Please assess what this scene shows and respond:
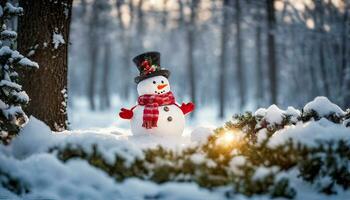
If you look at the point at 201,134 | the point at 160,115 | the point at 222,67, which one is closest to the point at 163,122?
the point at 160,115

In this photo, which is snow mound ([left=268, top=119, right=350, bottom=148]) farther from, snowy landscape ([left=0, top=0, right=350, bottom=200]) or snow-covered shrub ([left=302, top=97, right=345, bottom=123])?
snow-covered shrub ([left=302, top=97, right=345, bottom=123])

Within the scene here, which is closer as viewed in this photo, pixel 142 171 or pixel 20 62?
pixel 142 171

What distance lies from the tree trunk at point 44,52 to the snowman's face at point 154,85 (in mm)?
1241

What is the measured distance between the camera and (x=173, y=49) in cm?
4403

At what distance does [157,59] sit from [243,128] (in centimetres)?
163

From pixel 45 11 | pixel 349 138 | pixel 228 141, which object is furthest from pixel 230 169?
pixel 45 11

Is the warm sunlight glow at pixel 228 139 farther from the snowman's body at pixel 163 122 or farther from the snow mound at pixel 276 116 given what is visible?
the snowman's body at pixel 163 122

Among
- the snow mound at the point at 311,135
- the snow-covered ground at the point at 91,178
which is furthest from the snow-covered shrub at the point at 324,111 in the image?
the snow-covered ground at the point at 91,178

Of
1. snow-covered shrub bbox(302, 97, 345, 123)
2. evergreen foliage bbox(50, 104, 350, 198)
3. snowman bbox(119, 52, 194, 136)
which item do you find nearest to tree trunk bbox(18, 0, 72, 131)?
snowman bbox(119, 52, 194, 136)

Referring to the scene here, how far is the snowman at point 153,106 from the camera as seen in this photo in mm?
6004

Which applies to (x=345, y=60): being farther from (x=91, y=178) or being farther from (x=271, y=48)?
(x=91, y=178)

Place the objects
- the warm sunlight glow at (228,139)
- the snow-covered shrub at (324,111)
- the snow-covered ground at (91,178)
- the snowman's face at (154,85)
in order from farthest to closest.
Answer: the snowman's face at (154,85) < the snow-covered shrub at (324,111) < the warm sunlight glow at (228,139) < the snow-covered ground at (91,178)

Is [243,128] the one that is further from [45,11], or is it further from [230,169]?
[45,11]

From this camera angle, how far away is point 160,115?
602cm
